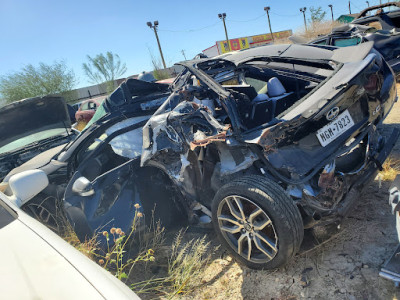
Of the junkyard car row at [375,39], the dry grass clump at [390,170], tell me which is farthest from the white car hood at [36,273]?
the junkyard car row at [375,39]

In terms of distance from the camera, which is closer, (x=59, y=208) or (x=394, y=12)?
(x=59, y=208)

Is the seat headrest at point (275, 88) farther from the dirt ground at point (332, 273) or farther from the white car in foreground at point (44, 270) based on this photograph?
the white car in foreground at point (44, 270)

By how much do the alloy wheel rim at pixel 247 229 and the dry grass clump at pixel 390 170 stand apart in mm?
1913

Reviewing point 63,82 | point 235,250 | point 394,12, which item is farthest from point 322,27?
point 235,250

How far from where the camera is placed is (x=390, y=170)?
3.25 m

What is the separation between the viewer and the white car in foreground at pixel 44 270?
118cm

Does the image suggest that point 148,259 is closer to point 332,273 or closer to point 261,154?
point 261,154

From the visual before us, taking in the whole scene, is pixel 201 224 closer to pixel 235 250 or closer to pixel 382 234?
pixel 235 250

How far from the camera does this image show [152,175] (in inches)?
114

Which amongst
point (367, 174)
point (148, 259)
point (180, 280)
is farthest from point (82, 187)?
point (367, 174)

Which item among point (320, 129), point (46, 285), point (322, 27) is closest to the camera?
point (46, 285)

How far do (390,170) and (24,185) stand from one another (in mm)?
3813

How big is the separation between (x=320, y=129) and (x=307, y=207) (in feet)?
1.97

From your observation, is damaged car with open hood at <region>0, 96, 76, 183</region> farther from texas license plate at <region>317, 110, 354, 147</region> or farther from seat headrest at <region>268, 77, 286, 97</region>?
texas license plate at <region>317, 110, 354, 147</region>
